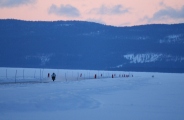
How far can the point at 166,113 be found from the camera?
1509cm

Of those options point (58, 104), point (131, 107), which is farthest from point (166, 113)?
point (58, 104)

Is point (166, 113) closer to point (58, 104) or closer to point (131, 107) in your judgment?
point (131, 107)

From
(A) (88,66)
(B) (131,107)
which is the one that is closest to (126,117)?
(B) (131,107)

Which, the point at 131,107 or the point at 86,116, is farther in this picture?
the point at 131,107

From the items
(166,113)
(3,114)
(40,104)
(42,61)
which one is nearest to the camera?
(3,114)

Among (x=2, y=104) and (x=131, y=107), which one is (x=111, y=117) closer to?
(x=131, y=107)

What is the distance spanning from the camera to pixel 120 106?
17.2m

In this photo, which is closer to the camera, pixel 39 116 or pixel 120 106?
pixel 39 116

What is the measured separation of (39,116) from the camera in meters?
13.4

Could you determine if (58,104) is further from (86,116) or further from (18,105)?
(86,116)

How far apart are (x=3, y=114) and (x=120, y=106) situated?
20.3 ft

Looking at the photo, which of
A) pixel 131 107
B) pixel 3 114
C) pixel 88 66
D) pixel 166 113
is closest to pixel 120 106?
pixel 131 107

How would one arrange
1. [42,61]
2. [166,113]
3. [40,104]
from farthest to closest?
[42,61]
[40,104]
[166,113]

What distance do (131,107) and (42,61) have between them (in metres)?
184
